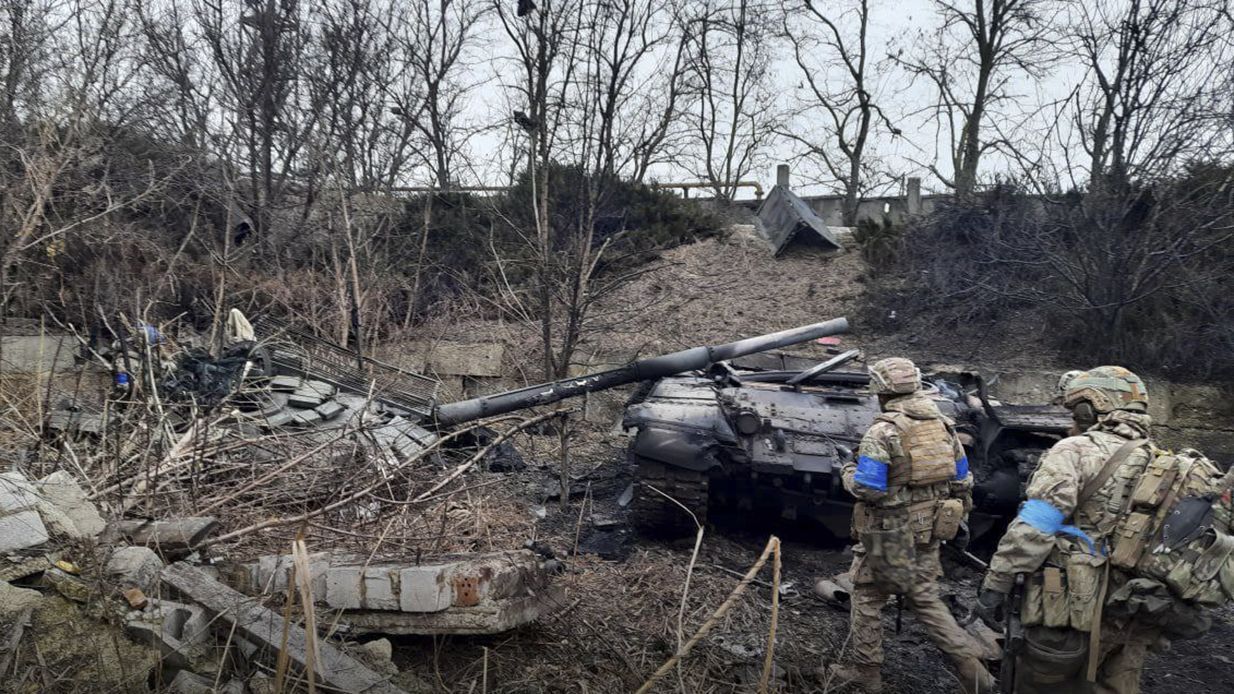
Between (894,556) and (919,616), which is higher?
(894,556)

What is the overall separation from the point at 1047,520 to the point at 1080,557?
0.19 m

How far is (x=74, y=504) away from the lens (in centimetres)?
414

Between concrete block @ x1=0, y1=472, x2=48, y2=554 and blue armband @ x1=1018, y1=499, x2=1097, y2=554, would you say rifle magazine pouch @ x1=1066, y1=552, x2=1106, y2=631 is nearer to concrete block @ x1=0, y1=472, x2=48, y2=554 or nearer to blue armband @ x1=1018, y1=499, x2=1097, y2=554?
blue armband @ x1=1018, y1=499, x2=1097, y2=554

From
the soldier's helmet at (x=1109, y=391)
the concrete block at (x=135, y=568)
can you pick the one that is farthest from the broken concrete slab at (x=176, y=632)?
the soldier's helmet at (x=1109, y=391)

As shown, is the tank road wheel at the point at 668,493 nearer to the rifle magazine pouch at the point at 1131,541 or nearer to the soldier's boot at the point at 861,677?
the soldier's boot at the point at 861,677

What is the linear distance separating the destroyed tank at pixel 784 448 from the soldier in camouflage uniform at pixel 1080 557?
2662 mm

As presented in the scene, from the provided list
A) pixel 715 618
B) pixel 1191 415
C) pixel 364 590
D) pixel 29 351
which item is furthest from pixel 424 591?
pixel 1191 415

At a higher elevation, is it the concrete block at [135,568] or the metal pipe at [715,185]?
the metal pipe at [715,185]

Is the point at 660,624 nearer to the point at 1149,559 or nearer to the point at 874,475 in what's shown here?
the point at 874,475

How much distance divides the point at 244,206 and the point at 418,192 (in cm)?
283

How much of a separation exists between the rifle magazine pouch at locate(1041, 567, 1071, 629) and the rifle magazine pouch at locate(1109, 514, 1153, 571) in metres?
0.21

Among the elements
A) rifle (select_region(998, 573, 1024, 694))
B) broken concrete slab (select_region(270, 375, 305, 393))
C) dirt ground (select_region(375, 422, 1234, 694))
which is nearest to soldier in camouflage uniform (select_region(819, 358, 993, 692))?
dirt ground (select_region(375, 422, 1234, 694))

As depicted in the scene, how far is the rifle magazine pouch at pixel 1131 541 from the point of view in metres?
3.47

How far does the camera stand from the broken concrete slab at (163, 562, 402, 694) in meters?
3.37
